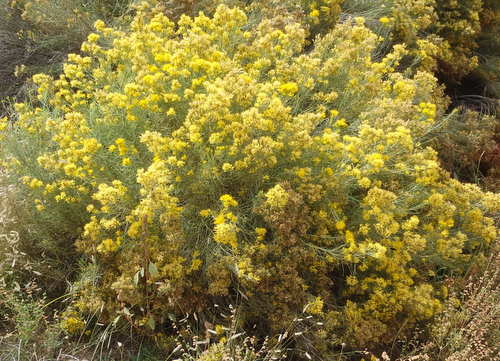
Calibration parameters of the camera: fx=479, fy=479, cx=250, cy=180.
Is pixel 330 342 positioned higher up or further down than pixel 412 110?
further down

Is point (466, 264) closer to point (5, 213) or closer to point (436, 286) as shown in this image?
point (436, 286)

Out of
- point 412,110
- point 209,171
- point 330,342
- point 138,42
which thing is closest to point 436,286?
point 330,342

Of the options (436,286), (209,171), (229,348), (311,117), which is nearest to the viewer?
(229,348)

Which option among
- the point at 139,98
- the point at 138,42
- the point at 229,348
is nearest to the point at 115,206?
the point at 139,98

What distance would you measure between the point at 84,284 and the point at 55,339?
0.33m

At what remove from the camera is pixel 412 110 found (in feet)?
11.5

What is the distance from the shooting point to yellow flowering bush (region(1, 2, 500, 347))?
2.63 meters

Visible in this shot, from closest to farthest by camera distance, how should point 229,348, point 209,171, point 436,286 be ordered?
point 229,348, point 209,171, point 436,286

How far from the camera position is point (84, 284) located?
2.82 meters

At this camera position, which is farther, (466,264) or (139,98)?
(466,264)

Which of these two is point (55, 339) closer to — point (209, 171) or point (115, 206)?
point (115, 206)

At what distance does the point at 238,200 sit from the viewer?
9.48 feet

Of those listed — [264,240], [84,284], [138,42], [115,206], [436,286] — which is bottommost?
[436,286]

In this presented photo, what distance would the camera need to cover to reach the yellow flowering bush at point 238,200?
263 centimetres
